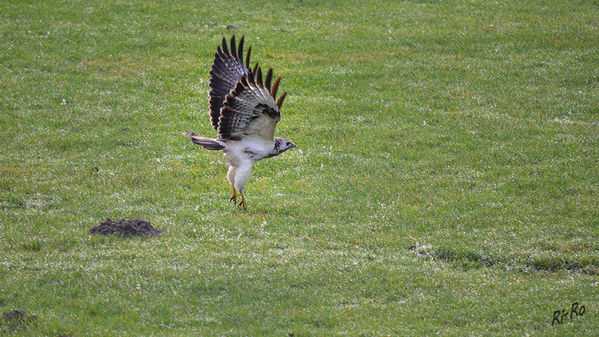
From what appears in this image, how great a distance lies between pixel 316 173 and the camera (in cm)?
1522

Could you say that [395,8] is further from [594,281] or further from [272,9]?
[594,281]

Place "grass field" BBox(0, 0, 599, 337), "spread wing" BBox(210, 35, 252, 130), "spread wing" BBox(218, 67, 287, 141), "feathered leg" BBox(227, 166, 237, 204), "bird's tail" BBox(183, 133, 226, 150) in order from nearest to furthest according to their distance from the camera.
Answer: "grass field" BBox(0, 0, 599, 337) < "spread wing" BBox(218, 67, 287, 141) < "bird's tail" BBox(183, 133, 226, 150) < "spread wing" BBox(210, 35, 252, 130) < "feathered leg" BBox(227, 166, 237, 204)

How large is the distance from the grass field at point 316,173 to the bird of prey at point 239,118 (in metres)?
1.21

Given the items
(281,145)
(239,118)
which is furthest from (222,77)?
(281,145)

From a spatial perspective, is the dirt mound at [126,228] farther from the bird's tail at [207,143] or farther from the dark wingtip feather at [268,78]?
the dark wingtip feather at [268,78]

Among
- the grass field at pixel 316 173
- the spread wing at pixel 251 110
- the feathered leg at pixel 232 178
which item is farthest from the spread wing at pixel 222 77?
the grass field at pixel 316 173

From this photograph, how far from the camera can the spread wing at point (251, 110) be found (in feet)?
35.6

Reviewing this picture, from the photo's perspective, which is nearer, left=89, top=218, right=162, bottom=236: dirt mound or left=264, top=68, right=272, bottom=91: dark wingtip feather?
left=264, top=68, right=272, bottom=91: dark wingtip feather

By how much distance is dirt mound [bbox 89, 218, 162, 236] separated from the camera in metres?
11.8

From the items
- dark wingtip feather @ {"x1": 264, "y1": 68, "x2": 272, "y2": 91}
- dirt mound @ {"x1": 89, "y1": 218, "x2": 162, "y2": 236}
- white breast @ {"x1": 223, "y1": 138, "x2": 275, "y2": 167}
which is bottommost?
dirt mound @ {"x1": 89, "y1": 218, "x2": 162, "y2": 236}

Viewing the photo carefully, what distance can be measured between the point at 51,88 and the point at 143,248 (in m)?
9.94

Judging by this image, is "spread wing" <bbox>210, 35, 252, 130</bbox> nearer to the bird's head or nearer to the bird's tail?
the bird's tail

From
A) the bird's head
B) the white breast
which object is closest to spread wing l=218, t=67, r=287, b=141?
the white breast

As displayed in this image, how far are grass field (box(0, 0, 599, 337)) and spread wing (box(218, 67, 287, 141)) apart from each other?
175cm
